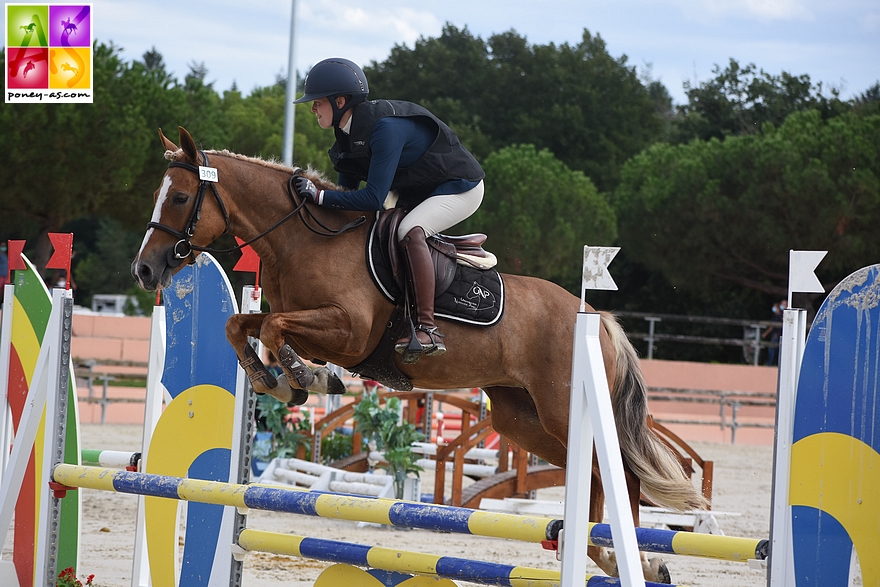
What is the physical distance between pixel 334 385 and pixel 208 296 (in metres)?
0.63

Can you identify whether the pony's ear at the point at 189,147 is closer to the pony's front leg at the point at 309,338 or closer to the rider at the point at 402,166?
the rider at the point at 402,166

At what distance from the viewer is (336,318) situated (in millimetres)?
3443

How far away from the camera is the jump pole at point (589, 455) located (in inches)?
93.7

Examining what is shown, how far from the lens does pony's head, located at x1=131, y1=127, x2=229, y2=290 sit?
3.39m

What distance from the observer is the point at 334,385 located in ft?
11.9

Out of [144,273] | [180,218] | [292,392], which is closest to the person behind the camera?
[144,273]

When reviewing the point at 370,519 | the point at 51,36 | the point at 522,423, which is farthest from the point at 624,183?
the point at 370,519

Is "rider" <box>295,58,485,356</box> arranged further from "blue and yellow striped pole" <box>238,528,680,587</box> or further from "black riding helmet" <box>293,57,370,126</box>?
"blue and yellow striped pole" <box>238,528,680,587</box>

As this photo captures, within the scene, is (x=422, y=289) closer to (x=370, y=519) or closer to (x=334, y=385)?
(x=334, y=385)

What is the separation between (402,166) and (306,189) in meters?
0.38

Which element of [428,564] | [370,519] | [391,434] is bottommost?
[391,434]

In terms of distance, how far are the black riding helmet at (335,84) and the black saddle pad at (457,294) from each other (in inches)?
19.2

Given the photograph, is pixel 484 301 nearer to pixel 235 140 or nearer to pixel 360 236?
pixel 360 236

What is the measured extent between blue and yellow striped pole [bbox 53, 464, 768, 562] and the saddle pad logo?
973mm
